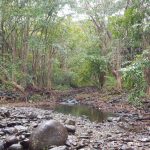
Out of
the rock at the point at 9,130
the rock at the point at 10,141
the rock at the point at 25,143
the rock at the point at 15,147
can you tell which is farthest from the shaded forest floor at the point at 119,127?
the rock at the point at 9,130

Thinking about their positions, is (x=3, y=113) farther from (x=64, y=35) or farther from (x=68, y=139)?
(x=64, y=35)

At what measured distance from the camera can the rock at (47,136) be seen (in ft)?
28.3

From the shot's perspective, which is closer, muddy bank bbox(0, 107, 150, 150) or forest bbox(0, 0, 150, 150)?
muddy bank bbox(0, 107, 150, 150)

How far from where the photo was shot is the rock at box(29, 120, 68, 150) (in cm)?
863

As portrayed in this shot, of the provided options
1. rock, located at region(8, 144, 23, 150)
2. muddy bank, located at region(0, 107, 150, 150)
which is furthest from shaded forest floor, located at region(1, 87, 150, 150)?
rock, located at region(8, 144, 23, 150)

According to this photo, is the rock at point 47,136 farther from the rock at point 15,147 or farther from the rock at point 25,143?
the rock at point 15,147

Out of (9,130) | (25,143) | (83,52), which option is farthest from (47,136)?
(83,52)

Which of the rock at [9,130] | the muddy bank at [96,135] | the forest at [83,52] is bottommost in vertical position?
the muddy bank at [96,135]

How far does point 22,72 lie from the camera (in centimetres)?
2572

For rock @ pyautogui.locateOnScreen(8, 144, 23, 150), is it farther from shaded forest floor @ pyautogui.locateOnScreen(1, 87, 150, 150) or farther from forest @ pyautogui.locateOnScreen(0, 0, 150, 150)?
forest @ pyautogui.locateOnScreen(0, 0, 150, 150)

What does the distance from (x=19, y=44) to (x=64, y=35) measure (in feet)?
19.8

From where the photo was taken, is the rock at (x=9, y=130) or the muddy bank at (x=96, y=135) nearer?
the muddy bank at (x=96, y=135)

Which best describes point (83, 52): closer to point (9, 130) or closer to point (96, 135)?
point (96, 135)

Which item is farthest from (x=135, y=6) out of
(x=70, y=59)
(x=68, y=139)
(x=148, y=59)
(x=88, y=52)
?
(x=70, y=59)
